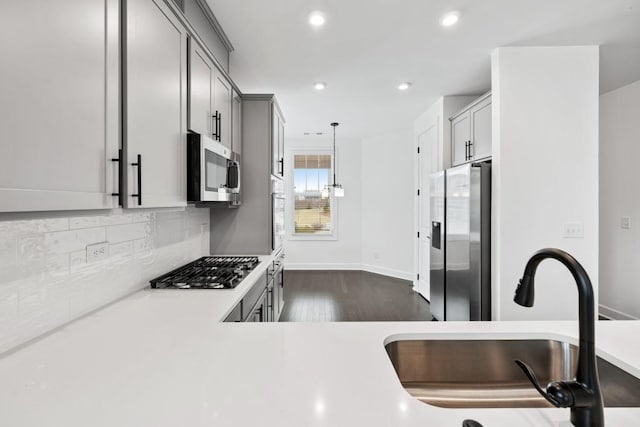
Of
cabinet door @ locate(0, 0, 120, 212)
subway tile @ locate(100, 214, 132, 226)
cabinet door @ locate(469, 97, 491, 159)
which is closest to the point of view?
cabinet door @ locate(0, 0, 120, 212)

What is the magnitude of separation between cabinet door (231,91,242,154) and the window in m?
3.51

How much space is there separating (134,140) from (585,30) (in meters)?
3.18

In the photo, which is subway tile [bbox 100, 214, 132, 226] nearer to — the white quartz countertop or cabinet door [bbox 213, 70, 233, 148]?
the white quartz countertop

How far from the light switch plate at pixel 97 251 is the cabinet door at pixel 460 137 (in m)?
3.46

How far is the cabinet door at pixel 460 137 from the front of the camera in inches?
140

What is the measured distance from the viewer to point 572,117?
2621mm

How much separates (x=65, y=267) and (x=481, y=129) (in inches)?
138

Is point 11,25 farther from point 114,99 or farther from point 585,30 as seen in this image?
point 585,30

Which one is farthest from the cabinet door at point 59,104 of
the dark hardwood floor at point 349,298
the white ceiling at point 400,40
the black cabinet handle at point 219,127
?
the dark hardwood floor at point 349,298

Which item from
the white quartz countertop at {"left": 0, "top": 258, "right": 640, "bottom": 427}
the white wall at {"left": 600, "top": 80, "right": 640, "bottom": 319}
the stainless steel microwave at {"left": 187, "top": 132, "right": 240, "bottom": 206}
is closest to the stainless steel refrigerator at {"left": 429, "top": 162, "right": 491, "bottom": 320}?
the white quartz countertop at {"left": 0, "top": 258, "right": 640, "bottom": 427}

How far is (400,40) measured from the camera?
8.41 ft

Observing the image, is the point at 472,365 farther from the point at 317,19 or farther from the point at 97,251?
the point at 317,19

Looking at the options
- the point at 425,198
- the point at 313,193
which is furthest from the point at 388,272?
the point at 313,193

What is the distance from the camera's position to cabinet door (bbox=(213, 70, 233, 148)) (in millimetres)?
2188
